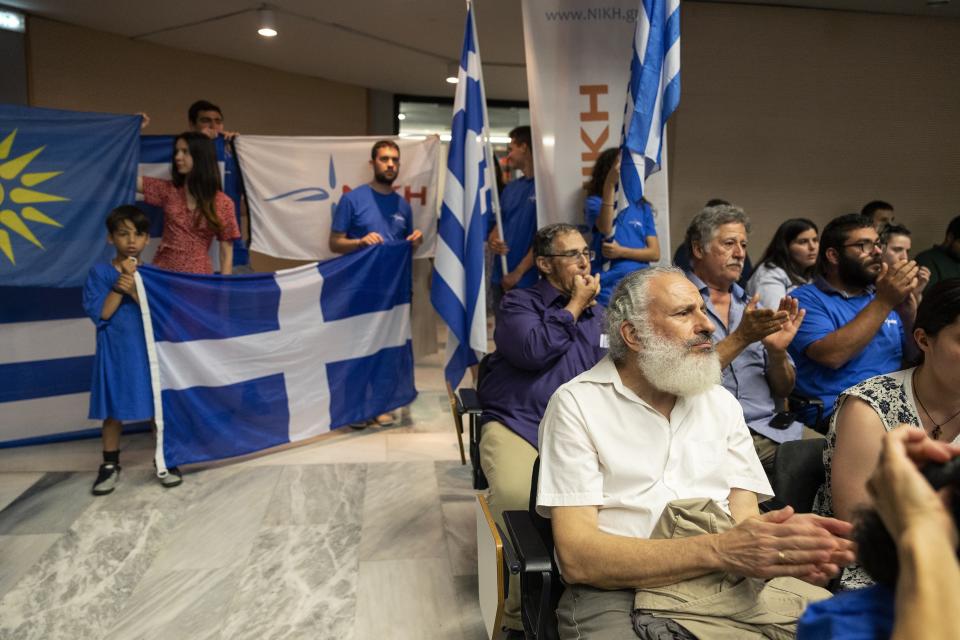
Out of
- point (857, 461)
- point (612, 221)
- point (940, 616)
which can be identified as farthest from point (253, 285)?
point (940, 616)

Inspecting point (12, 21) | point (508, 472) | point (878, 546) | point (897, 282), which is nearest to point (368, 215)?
point (508, 472)

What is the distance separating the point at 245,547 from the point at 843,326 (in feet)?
7.49

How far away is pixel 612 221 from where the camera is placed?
3225mm

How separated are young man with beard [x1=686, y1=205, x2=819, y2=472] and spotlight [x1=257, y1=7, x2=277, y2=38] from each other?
15.2ft

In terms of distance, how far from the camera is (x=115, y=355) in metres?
3.25

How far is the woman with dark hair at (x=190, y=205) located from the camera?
370cm

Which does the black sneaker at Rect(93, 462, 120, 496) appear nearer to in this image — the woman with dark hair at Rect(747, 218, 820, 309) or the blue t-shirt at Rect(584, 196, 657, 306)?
the blue t-shirt at Rect(584, 196, 657, 306)

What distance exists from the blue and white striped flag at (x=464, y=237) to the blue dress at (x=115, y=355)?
1.36 metres

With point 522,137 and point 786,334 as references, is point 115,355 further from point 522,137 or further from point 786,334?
point 786,334

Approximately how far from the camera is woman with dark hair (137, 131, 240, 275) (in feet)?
12.1

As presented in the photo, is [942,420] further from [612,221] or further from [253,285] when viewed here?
[253,285]

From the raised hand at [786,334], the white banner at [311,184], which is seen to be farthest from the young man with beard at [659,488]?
the white banner at [311,184]

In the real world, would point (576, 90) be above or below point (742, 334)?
above

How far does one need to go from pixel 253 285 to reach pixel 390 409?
3.71 ft
